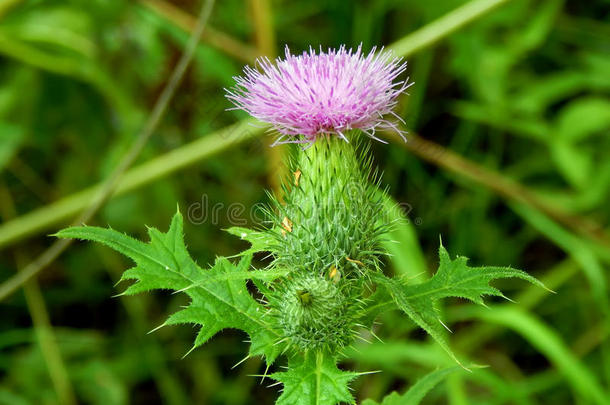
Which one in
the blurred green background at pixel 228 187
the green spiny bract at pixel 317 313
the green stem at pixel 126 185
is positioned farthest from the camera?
the blurred green background at pixel 228 187

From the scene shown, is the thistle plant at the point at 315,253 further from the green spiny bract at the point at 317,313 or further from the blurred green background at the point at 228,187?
the blurred green background at the point at 228,187

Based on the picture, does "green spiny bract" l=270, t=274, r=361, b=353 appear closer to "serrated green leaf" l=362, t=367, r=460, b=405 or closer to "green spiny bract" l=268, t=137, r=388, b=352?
"green spiny bract" l=268, t=137, r=388, b=352

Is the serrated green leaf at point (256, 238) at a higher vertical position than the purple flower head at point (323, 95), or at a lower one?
lower

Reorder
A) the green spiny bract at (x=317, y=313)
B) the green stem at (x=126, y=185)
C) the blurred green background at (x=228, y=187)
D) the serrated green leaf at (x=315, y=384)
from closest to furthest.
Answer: the serrated green leaf at (x=315, y=384) < the green spiny bract at (x=317, y=313) < the green stem at (x=126, y=185) < the blurred green background at (x=228, y=187)

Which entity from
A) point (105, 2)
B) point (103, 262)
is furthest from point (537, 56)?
point (103, 262)

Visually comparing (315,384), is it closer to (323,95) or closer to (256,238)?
(256,238)

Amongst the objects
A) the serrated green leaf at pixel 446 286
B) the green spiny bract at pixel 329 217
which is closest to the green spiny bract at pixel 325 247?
the green spiny bract at pixel 329 217

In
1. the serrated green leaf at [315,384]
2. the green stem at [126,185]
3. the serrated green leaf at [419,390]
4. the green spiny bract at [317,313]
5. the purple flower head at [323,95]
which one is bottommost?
the serrated green leaf at [315,384]
